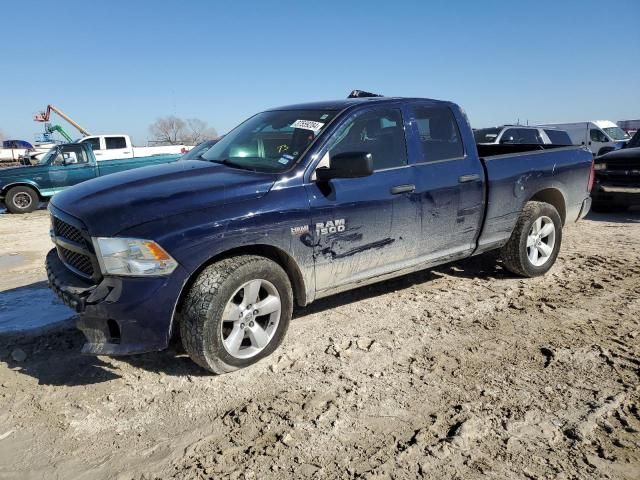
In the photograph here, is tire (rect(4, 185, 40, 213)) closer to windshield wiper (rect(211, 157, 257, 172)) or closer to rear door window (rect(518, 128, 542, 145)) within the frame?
windshield wiper (rect(211, 157, 257, 172))

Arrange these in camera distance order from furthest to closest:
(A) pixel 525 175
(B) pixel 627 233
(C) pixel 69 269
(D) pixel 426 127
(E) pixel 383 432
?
(B) pixel 627 233 < (A) pixel 525 175 < (D) pixel 426 127 < (C) pixel 69 269 < (E) pixel 383 432

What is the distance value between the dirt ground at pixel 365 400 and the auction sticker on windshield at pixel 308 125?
1.66 m

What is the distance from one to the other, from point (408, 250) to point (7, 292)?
4.29 m

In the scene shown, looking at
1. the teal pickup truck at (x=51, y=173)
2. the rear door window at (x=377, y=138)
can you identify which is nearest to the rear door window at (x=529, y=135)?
the teal pickup truck at (x=51, y=173)

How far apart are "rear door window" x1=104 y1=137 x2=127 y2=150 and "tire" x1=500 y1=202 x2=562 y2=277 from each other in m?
16.1

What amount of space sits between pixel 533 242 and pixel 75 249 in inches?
175

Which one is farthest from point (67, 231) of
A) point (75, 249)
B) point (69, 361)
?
point (69, 361)

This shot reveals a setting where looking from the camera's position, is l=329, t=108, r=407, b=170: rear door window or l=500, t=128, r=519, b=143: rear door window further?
l=500, t=128, r=519, b=143: rear door window

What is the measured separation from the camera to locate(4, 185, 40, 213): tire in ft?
40.8

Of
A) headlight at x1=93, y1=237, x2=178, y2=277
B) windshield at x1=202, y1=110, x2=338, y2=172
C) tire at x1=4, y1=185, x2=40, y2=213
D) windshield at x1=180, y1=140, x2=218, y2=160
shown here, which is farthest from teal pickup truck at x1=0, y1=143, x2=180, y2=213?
headlight at x1=93, y1=237, x2=178, y2=277

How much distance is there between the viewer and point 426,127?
4430 mm

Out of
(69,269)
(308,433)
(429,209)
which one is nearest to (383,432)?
(308,433)

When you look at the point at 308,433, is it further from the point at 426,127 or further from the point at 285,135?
the point at 426,127

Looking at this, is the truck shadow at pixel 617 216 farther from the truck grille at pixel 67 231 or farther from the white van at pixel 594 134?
the white van at pixel 594 134
